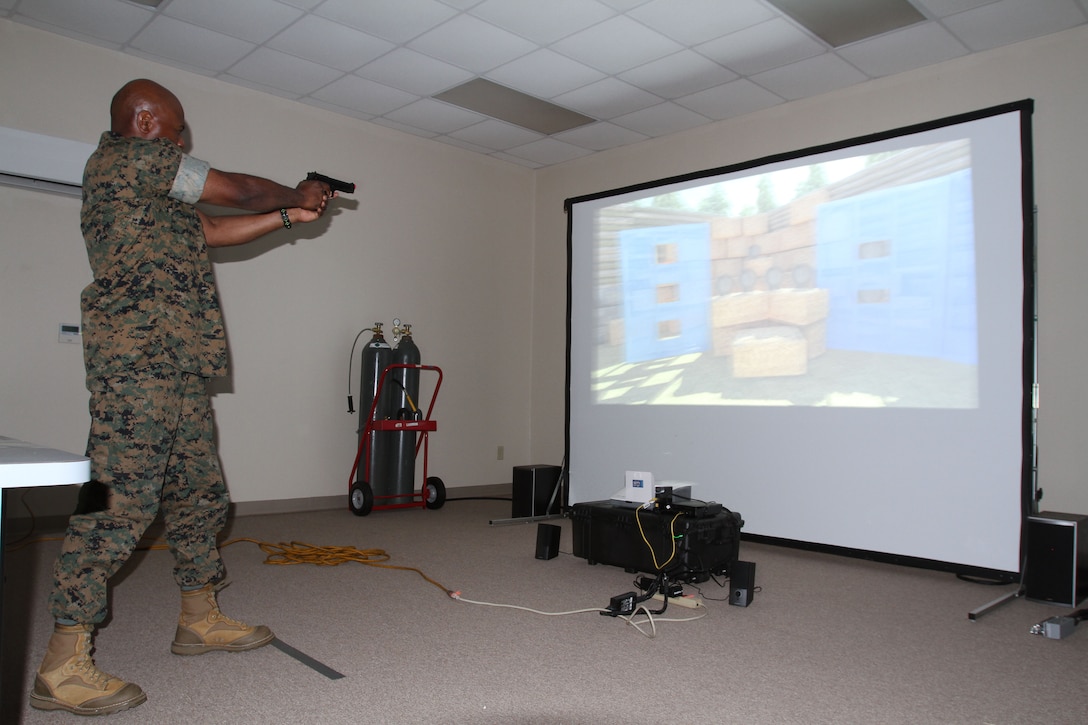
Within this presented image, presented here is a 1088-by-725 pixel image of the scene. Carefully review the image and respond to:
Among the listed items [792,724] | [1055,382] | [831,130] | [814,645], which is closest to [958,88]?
[831,130]

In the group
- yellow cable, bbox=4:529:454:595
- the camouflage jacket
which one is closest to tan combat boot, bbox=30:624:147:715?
the camouflage jacket

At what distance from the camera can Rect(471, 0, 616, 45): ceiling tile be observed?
12.3 feet

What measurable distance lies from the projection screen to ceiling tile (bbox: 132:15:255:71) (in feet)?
7.66

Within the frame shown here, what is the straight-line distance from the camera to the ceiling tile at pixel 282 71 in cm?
442

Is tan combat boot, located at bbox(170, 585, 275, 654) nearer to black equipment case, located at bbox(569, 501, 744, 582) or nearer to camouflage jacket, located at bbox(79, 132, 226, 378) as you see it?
camouflage jacket, located at bbox(79, 132, 226, 378)

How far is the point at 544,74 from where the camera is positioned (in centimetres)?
459

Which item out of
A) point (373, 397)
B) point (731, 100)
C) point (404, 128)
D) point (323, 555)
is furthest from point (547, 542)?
point (404, 128)

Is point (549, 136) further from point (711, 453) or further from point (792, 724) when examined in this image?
point (792, 724)

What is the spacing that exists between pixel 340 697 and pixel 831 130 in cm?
436

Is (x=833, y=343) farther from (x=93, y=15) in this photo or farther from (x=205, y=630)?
(x=93, y=15)

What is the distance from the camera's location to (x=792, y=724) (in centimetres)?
182

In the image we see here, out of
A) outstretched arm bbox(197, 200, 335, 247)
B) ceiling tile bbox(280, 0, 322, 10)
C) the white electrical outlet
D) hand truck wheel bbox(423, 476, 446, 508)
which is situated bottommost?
hand truck wheel bbox(423, 476, 446, 508)

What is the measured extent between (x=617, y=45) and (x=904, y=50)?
1598 mm

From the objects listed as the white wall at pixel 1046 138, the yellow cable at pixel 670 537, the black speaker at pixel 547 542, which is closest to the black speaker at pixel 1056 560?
the white wall at pixel 1046 138
